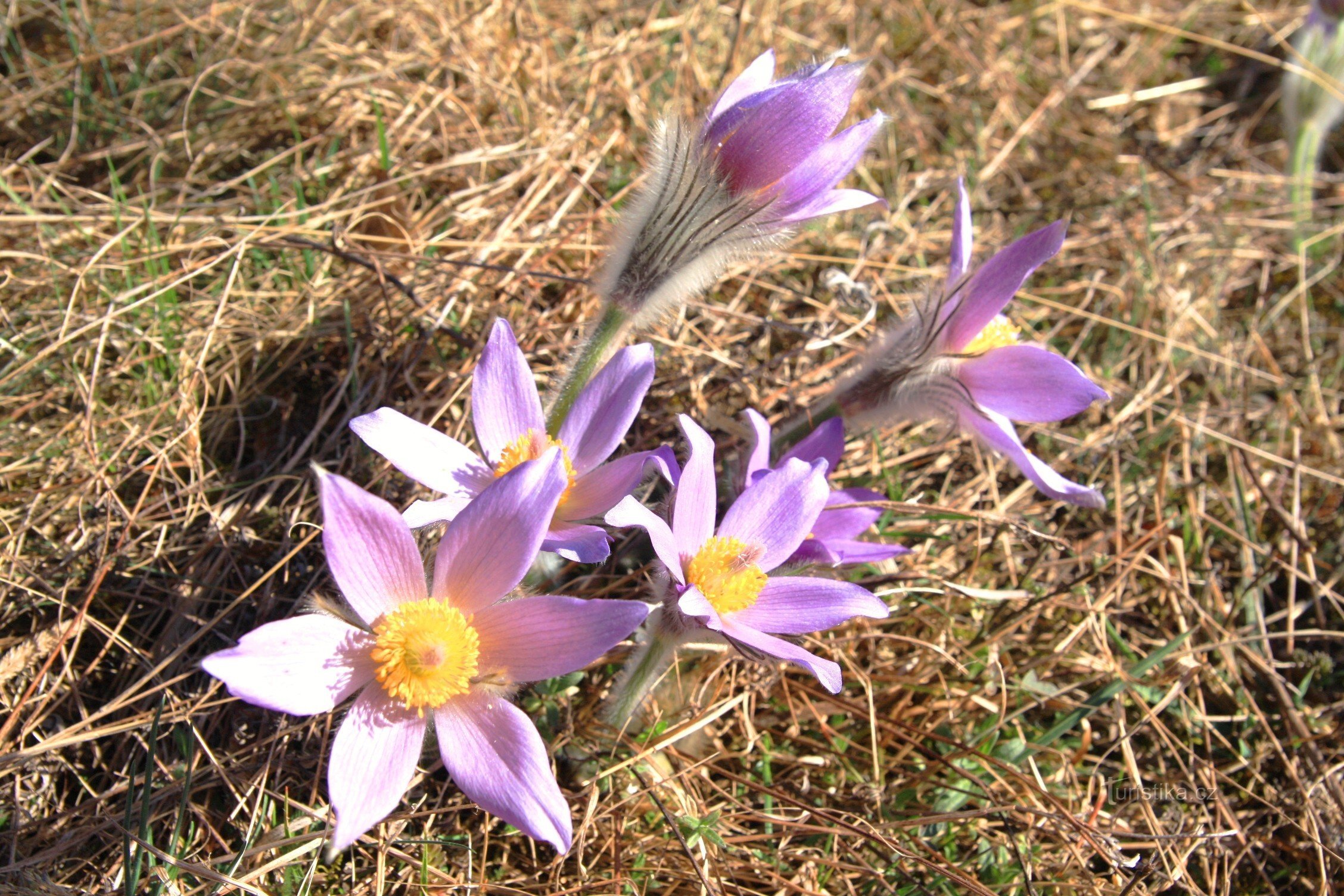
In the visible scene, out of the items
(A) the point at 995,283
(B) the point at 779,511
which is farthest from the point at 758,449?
(A) the point at 995,283

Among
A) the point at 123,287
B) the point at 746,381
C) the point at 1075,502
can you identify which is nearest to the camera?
the point at 1075,502

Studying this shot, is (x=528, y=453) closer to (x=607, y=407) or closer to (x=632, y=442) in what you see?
(x=607, y=407)

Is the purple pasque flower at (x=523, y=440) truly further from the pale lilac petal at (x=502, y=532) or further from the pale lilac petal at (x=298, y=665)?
the pale lilac petal at (x=298, y=665)

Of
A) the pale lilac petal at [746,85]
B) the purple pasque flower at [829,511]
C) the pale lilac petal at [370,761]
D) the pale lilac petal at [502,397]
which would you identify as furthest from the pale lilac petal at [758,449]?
the pale lilac petal at [370,761]

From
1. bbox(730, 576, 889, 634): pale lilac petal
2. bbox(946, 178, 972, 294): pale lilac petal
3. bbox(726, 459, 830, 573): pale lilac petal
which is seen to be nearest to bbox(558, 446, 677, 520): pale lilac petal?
bbox(726, 459, 830, 573): pale lilac petal

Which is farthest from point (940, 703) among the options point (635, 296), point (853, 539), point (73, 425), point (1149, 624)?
point (73, 425)

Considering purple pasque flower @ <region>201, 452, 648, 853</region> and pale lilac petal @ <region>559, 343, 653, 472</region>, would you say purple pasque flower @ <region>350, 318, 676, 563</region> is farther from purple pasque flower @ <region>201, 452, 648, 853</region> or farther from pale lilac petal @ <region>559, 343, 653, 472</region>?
purple pasque flower @ <region>201, 452, 648, 853</region>

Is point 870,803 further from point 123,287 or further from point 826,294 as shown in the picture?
point 123,287
